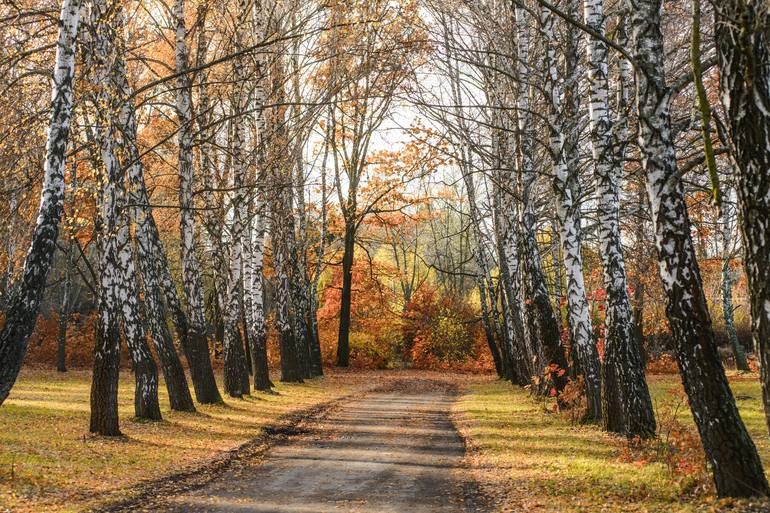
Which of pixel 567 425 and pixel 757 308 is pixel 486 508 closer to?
pixel 757 308

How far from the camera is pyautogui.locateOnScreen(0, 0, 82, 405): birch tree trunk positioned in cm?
891

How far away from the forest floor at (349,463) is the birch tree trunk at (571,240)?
1093 millimetres

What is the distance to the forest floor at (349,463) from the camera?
26.0 ft

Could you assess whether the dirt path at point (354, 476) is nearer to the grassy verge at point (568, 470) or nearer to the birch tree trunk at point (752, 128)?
the grassy verge at point (568, 470)

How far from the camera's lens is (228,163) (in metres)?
23.7

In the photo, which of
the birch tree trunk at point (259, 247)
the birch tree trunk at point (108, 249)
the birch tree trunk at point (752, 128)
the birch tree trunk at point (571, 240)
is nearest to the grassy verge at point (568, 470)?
the birch tree trunk at point (571, 240)

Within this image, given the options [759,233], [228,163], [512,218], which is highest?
[228,163]

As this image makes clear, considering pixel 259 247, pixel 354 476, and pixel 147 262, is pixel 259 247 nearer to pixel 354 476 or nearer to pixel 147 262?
pixel 147 262

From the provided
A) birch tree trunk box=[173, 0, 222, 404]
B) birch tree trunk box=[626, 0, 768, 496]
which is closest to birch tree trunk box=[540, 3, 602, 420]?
birch tree trunk box=[626, 0, 768, 496]

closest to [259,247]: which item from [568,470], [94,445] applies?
[94,445]

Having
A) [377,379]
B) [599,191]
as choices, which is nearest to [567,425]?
[599,191]

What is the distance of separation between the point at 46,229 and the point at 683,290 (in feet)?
24.7

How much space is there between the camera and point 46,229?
30.1 ft

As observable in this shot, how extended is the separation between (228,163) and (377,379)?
47.7 ft
